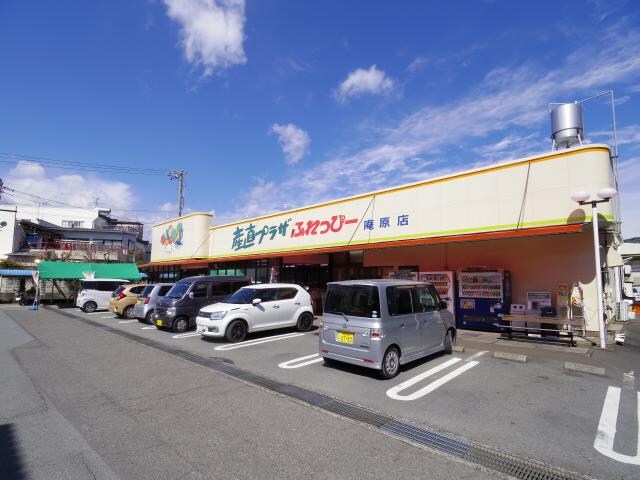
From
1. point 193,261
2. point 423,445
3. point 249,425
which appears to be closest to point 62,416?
point 249,425

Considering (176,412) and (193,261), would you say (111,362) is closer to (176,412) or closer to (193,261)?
(176,412)

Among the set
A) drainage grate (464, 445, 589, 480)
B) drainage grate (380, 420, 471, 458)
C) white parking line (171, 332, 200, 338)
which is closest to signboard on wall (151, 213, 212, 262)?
white parking line (171, 332, 200, 338)

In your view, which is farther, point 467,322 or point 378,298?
point 467,322

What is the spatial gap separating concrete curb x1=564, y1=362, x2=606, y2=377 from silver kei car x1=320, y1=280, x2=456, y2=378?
249cm

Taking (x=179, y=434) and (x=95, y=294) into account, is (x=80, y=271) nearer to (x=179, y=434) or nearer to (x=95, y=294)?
(x=95, y=294)

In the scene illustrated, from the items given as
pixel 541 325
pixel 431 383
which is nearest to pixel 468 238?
pixel 541 325

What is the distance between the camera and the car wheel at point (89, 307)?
69.7 feet

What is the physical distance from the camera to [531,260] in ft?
36.6

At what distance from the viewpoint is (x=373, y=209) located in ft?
47.8

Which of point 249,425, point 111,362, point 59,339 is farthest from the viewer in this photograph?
point 59,339

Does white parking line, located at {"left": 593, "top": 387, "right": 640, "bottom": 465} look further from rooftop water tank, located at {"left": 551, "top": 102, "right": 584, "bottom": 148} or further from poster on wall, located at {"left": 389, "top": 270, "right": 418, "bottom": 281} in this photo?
rooftop water tank, located at {"left": 551, "top": 102, "right": 584, "bottom": 148}

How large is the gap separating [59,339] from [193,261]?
41.7 feet

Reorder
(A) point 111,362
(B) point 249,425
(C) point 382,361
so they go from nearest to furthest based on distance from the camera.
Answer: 1. (B) point 249,425
2. (C) point 382,361
3. (A) point 111,362

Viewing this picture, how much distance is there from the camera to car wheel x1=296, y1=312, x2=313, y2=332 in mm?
12219
